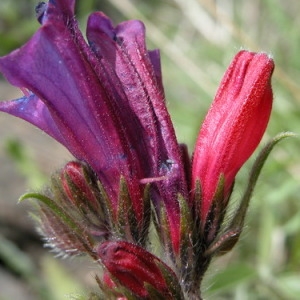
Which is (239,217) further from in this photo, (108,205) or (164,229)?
(108,205)

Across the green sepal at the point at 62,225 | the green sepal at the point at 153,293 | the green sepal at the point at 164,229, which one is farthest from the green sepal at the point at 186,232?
the green sepal at the point at 62,225

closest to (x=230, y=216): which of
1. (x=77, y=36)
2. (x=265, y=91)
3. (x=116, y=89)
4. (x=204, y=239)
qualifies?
(x=204, y=239)

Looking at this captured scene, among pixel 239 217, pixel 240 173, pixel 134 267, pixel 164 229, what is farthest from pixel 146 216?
pixel 240 173

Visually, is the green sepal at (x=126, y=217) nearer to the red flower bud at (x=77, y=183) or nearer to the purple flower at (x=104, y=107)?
the purple flower at (x=104, y=107)

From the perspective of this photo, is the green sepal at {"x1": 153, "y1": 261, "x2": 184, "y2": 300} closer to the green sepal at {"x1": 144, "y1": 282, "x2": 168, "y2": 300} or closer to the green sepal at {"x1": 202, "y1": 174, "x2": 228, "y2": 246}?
the green sepal at {"x1": 144, "y1": 282, "x2": 168, "y2": 300}

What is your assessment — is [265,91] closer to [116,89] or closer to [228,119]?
[228,119]

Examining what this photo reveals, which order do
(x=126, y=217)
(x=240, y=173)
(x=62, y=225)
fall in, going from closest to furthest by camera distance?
(x=126, y=217), (x=62, y=225), (x=240, y=173)
